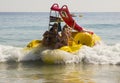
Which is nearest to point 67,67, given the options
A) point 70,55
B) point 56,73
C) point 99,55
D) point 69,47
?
point 70,55

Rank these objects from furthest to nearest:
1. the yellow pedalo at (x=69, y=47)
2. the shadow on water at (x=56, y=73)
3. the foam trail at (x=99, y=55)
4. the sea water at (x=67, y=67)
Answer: the foam trail at (x=99, y=55)
the yellow pedalo at (x=69, y=47)
the sea water at (x=67, y=67)
the shadow on water at (x=56, y=73)

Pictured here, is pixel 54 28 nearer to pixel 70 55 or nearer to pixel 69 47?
pixel 69 47

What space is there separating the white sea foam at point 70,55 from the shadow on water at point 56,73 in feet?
0.86

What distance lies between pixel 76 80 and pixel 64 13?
4.45 m

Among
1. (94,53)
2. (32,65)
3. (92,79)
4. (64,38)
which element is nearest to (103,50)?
(94,53)

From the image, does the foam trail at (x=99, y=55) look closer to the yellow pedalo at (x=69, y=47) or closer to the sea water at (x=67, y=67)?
the sea water at (x=67, y=67)

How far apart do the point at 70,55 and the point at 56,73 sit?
1727 mm

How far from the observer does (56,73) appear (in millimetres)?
11875

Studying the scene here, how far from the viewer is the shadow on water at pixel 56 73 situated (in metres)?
10.7

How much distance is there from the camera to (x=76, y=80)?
10664 millimetres

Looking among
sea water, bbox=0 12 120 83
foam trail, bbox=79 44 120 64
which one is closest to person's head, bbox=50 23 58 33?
sea water, bbox=0 12 120 83

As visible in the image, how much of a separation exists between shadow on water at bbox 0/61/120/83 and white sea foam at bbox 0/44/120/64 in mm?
262

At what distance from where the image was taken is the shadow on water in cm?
1071

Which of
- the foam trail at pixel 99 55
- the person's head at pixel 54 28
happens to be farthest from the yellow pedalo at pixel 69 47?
the person's head at pixel 54 28
